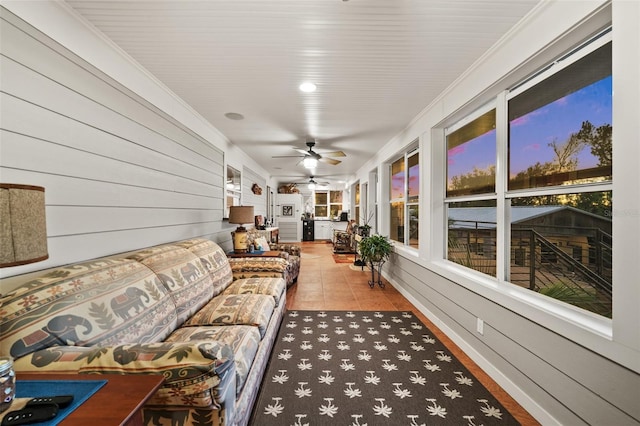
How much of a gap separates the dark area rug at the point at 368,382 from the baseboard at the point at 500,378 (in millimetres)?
150

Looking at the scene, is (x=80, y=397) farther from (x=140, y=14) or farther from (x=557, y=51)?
(x=557, y=51)

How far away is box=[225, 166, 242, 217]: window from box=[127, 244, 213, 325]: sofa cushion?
2225mm

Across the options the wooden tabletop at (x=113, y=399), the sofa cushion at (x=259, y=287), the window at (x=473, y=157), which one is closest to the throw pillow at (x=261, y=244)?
the sofa cushion at (x=259, y=287)

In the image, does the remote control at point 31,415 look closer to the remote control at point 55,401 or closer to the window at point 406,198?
the remote control at point 55,401

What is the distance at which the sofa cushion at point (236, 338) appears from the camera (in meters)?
1.50

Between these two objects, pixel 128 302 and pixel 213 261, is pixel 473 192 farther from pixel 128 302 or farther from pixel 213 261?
pixel 128 302

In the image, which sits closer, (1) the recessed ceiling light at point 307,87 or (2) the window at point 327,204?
(1) the recessed ceiling light at point 307,87

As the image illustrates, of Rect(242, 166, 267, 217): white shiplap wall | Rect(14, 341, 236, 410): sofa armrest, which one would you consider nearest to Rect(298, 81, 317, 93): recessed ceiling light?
Rect(14, 341, 236, 410): sofa armrest

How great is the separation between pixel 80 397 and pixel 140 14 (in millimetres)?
2048

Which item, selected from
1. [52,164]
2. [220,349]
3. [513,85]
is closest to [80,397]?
[220,349]

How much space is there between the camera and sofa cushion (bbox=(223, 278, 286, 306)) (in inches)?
101

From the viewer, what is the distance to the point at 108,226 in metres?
1.93

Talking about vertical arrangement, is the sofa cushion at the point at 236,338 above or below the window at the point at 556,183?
below

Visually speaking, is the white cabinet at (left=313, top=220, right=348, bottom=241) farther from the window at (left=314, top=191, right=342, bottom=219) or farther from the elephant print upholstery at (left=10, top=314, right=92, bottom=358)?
the elephant print upholstery at (left=10, top=314, right=92, bottom=358)
